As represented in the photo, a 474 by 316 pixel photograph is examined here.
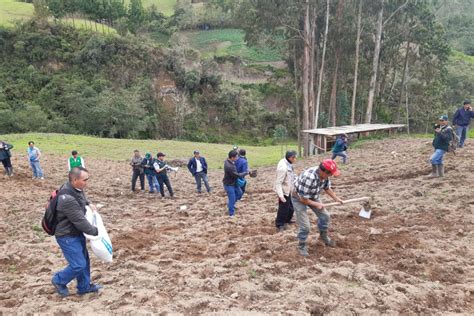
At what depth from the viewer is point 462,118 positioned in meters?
13.2

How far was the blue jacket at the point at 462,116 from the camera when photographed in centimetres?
1297

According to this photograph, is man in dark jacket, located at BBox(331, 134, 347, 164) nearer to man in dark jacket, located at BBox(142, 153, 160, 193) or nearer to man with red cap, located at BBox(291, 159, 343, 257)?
man in dark jacket, located at BBox(142, 153, 160, 193)

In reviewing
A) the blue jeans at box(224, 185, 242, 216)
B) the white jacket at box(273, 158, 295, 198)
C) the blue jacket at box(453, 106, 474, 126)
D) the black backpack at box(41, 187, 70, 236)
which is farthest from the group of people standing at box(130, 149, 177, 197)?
the blue jacket at box(453, 106, 474, 126)

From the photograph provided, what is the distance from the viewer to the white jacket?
7.74 meters

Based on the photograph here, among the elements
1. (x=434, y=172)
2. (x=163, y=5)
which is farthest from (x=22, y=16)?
(x=434, y=172)

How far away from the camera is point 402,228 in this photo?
7676 mm

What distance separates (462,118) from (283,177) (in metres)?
8.52

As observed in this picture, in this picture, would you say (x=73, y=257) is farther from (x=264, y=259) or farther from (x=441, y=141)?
(x=441, y=141)

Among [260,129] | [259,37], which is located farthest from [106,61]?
[259,37]

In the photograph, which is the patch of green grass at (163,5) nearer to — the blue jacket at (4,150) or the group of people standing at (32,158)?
the group of people standing at (32,158)

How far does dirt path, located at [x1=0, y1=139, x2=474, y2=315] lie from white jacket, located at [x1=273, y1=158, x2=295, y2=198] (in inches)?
34.5

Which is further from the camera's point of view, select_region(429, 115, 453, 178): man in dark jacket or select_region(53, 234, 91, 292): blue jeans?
select_region(429, 115, 453, 178): man in dark jacket

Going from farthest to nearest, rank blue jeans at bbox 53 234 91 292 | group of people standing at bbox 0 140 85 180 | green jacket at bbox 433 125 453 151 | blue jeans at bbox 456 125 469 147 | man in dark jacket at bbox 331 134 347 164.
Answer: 1. man in dark jacket at bbox 331 134 347 164
2. group of people standing at bbox 0 140 85 180
3. blue jeans at bbox 456 125 469 147
4. green jacket at bbox 433 125 453 151
5. blue jeans at bbox 53 234 91 292

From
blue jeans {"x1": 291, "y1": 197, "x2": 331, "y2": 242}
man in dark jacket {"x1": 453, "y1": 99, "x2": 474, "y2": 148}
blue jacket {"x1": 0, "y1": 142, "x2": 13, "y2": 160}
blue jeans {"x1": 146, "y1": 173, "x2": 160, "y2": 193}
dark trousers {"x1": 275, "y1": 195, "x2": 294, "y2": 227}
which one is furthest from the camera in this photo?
blue jacket {"x1": 0, "y1": 142, "x2": 13, "y2": 160}
